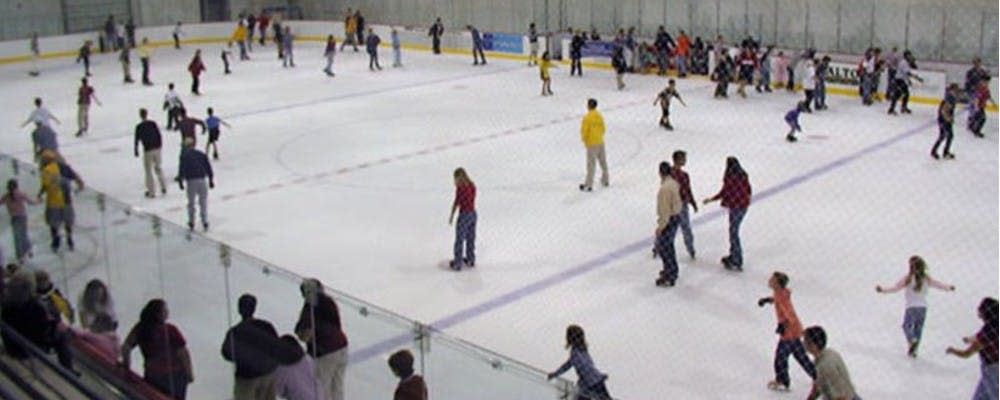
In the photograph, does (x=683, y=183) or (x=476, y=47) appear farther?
(x=476, y=47)

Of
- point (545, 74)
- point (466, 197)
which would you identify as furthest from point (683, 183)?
point (545, 74)

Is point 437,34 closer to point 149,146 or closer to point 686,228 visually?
point 149,146

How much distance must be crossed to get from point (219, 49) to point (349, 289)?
98.5 feet

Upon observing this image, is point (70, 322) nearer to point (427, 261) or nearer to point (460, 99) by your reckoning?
point (427, 261)

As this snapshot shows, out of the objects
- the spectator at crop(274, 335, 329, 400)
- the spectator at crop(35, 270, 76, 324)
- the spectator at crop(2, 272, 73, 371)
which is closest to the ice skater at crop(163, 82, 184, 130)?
the spectator at crop(35, 270, 76, 324)

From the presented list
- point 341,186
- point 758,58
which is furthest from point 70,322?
point 758,58

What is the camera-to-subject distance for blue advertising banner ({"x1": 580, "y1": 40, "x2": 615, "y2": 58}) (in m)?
30.2

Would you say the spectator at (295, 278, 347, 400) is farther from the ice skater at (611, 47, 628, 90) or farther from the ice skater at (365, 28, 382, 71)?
the ice skater at (365, 28, 382, 71)

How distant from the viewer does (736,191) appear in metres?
11.4

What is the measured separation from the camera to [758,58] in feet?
82.8

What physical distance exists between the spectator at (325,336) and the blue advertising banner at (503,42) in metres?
27.1

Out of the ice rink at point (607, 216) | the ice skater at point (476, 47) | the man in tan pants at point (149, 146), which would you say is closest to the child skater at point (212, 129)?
the ice rink at point (607, 216)

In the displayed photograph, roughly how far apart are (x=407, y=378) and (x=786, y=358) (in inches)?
143

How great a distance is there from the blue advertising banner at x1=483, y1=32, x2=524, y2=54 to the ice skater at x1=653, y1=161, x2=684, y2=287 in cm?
2239
